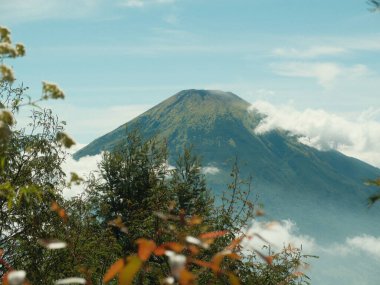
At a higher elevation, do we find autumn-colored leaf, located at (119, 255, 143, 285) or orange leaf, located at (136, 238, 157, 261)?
orange leaf, located at (136, 238, 157, 261)

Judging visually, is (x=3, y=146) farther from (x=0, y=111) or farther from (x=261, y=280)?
(x=261, y=280)

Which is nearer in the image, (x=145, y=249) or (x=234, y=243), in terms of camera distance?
(x=145, y=249)

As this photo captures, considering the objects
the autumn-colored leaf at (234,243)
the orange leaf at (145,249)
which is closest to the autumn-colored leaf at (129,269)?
the orange leaf at (145,249)

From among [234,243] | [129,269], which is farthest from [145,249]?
[234,243]

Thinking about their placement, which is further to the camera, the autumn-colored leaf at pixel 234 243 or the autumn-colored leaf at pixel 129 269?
the autumn-colored leaf at pixel 234 243

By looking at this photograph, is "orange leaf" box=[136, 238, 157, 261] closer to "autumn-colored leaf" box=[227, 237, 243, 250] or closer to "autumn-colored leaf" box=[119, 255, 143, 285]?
"autumn-colored leaf" box=[119, 255, 143, 285]

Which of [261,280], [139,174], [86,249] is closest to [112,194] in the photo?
[139,174]

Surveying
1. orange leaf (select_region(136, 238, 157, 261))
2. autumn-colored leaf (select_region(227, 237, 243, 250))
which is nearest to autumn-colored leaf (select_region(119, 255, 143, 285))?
orange leaf (select_region(136, 238, 157, 261))

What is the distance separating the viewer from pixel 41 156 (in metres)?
22.2

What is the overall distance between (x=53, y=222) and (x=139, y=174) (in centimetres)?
2266

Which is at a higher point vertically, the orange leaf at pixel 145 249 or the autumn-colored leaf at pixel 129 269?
the orange leaf at pixel 145 249

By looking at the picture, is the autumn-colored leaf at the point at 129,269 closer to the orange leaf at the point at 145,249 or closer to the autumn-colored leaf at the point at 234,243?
the orange leaf at the point at 145,249

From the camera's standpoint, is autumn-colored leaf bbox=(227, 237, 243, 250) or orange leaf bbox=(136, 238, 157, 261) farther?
autumn-colored leaf bbox=(227, 237, 243, 250)

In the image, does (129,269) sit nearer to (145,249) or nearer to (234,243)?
(145,249)
